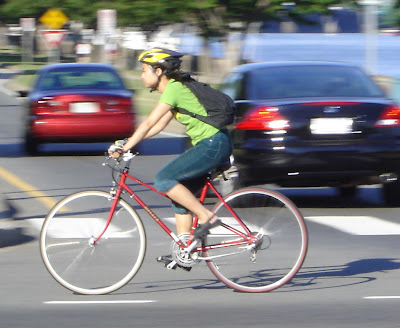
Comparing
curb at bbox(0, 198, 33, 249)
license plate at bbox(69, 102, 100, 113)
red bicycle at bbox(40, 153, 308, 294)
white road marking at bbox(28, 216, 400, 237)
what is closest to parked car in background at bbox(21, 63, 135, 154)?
license plate at bbox(69, 102, 100, 113)

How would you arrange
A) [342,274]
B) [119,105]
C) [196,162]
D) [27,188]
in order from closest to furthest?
1. [196,162]
2. [342,274]
3. [27,188]
4. [119,105]

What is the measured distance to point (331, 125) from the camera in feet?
35.6

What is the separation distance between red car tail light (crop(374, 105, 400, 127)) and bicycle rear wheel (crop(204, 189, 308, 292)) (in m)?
4.08

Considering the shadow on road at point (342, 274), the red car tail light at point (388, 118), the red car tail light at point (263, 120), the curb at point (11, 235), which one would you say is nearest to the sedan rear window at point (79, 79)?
the red car tail light at point (263, 120)

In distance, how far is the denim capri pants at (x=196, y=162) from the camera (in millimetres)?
6902

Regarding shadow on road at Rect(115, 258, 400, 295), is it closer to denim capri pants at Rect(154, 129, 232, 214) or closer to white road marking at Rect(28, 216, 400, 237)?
denim capri pants at Rect(154, 129, 232, 214)

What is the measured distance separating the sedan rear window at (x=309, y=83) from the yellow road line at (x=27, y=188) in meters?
2.61

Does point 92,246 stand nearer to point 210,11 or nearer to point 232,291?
point 232,291

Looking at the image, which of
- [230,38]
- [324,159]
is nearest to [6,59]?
[230,38]

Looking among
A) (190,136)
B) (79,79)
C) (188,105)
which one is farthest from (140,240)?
(79,79)

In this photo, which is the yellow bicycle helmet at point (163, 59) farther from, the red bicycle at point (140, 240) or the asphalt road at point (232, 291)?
the asphalt road at point (232, 291)

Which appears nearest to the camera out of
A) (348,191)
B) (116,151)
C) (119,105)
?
(116,151)

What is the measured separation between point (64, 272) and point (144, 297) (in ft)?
1.77

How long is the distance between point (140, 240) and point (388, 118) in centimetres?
458
